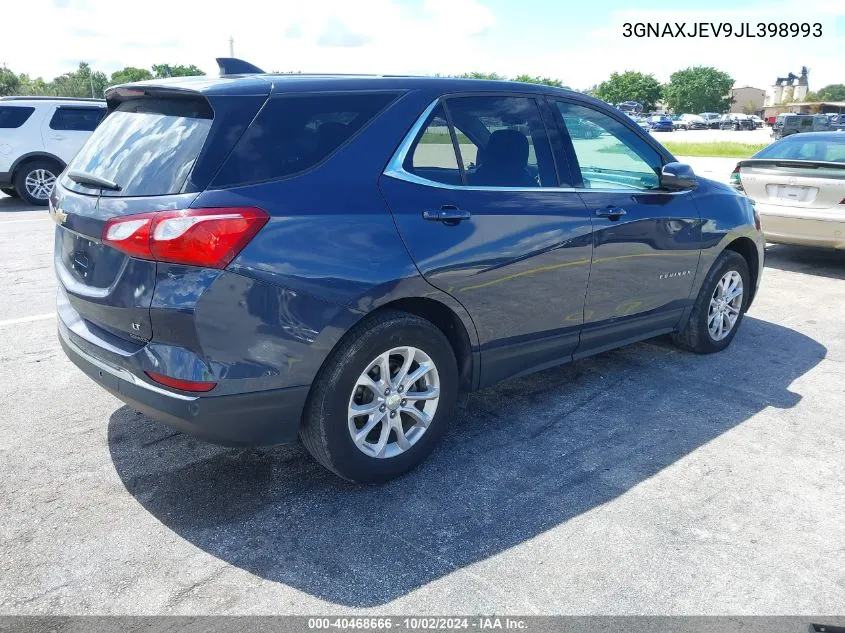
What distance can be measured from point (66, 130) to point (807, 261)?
39.5 feet

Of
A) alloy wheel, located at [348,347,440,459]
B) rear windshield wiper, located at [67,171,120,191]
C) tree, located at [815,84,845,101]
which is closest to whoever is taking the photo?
rear windshield wiper, located at [67,171,120,191]

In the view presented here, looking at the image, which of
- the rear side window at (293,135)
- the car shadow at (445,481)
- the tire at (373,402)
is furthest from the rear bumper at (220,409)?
the rear side window at (293,135)

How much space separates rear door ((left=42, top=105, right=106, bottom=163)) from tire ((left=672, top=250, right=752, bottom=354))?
36.8ft

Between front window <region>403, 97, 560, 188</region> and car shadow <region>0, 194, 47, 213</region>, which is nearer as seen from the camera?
front window <region>403, 97, 560, 188</region>

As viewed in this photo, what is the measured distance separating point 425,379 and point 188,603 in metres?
1.39

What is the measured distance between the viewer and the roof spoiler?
3.52 meters

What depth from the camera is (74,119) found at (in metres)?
13.0

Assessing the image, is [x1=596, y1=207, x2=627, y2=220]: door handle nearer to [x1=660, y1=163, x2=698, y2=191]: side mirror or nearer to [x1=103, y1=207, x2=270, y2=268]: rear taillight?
[x1=660, y1=163, x2=698, y2=191]: side mirror

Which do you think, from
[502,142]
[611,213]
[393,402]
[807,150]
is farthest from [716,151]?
[393,402]

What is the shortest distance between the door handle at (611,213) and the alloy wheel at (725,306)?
137cm

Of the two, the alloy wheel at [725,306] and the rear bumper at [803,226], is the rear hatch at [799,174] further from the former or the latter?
the alloy wheel at [725,306]

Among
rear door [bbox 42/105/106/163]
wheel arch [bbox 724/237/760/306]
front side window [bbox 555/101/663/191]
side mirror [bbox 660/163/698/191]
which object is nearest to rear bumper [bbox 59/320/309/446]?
front side window [bbox 555/101/663/191]

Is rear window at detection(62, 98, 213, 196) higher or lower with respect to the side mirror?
higher

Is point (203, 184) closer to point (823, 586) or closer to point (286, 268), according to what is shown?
point (286, 268)
